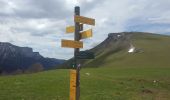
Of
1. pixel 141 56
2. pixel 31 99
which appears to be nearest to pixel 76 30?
pixel 31 99

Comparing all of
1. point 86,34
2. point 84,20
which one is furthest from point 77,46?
point 84,20

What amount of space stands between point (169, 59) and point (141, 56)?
18.9m

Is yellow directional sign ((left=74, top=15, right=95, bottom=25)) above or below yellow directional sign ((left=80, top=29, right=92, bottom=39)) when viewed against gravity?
above

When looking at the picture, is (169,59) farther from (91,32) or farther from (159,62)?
(91,32)

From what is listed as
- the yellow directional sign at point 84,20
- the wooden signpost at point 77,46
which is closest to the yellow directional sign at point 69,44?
the wooden signpost at point 77,46

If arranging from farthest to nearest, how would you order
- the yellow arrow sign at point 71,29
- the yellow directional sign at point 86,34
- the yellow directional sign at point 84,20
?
the yellow arrow sign at point 71,29, the yellow directional sign at point 84,20, the yellow directional sign at point 86,34

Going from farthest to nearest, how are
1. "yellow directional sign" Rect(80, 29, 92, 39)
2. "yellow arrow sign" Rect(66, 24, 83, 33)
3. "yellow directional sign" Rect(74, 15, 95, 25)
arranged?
"yellow arrow sign" Rect(66, 24, 83, 33)
"yellow directional sign" Rect(74, 15, 95, 25)
"yellow directional sign" Rect(80, 29, 92, 39)

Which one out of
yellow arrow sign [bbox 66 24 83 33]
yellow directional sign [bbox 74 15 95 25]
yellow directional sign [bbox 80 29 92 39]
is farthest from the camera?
yellow arrow sign [bbox 66 24 83 33]

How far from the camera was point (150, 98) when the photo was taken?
34.8 m

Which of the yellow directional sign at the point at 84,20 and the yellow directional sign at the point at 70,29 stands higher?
the yellow directional sign at the point at 84,20

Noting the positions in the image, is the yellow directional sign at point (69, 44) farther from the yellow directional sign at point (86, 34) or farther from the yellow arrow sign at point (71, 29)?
the yellow arrow sign at point (71, 29)

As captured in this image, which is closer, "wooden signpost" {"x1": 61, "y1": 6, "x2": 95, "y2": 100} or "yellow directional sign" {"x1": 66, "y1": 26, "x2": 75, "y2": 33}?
"wooden signpost" {"x1": 61, "y1": 6, "x2": 95, "y2": 100}

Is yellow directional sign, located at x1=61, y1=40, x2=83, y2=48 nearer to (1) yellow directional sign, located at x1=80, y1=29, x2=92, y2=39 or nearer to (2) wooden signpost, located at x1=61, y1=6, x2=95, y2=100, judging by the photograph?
(2) wooden signpost, located at x1=61, y1=6, x2=95, y2=100

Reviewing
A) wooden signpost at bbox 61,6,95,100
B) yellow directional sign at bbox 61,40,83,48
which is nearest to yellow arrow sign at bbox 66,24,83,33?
wooden signpost at bbox 61,6,95,100
